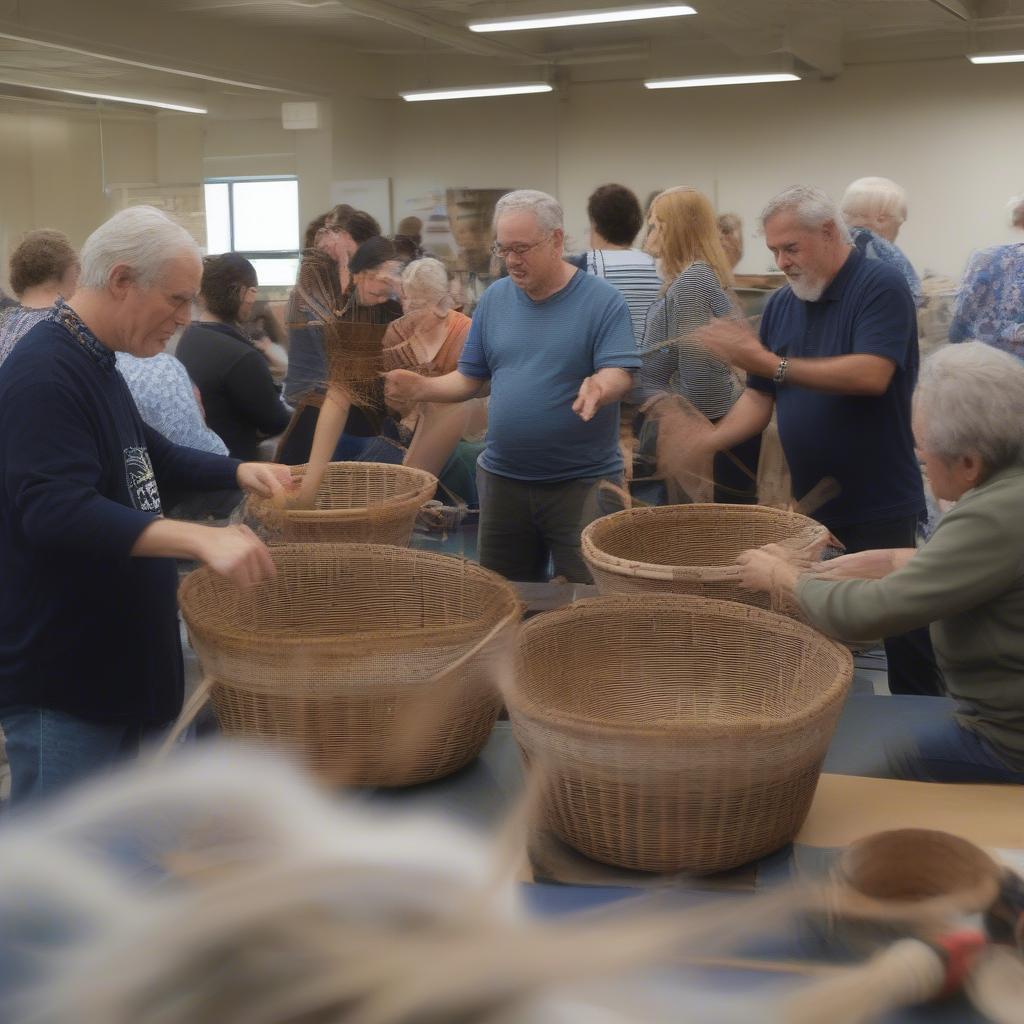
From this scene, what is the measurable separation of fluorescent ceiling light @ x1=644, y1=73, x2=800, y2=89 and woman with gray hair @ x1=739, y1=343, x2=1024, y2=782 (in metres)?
8.94

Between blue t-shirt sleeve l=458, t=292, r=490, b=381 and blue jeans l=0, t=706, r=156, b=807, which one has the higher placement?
blue t-shirt sleeve l=458, t=292, r=490, b=381

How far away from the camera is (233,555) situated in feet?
5.28

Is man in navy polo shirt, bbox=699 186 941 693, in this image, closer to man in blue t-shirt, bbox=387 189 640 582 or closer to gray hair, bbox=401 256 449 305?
man in blue t-shirt, bbox=387 189 640 582

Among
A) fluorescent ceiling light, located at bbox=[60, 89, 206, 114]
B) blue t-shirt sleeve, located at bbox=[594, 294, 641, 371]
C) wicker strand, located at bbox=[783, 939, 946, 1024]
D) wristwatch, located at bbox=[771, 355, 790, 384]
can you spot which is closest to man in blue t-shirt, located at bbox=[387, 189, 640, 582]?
blue t-shirt sleeve, located at bbox=[594, 294, 641, 371]

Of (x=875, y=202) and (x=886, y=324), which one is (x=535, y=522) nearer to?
(x=886, y=324)

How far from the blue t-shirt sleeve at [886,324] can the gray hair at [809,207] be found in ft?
0.58

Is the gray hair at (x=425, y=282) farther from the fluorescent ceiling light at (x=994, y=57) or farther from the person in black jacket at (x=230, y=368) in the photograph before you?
the fluorescent ceiling light at (x=994, y=57)

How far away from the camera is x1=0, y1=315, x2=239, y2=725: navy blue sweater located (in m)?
1.63

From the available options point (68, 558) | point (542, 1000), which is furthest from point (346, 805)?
point (68, 558)

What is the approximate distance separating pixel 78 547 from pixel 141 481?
0.25m

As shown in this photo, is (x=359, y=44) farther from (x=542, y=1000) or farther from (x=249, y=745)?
(x=542, y=1000)

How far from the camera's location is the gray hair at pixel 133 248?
68.6 inches

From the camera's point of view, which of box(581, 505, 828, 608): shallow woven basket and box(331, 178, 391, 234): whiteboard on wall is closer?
box(581, 505, 828, 608): shallow woven basket

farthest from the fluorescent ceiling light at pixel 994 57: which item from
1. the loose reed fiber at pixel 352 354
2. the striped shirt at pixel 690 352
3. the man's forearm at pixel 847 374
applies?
the loose reed fiber at pixel 352 354
